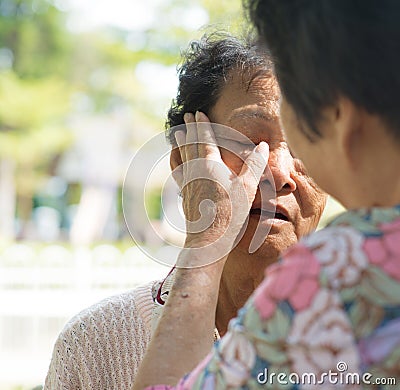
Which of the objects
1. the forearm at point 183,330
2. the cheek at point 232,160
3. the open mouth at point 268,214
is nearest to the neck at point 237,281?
the open mouth at point 268,214

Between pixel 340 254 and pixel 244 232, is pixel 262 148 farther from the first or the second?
pixel 340 254

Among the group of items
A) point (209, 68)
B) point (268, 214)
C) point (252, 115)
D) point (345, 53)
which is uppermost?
point (209, 68)

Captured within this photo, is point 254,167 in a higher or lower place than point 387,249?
higher

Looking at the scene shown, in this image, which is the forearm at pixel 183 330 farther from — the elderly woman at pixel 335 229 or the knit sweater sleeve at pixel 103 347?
the knit sweater sleeve at pixel 103 347

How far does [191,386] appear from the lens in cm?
100

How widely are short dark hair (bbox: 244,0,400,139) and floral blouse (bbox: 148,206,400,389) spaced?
15 centimetres

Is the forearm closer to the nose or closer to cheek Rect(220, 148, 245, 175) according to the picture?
cheek Rect(220, 148, 245, 175)

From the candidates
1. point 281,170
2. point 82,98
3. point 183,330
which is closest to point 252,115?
point 281,170

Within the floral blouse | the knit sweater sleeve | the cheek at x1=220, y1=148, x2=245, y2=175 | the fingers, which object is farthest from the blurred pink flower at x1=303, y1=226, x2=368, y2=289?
the knit sweater sleeve

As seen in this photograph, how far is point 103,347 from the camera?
2004mm

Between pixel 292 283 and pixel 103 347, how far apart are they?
1.21 meters

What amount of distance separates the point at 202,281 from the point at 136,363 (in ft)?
2.63

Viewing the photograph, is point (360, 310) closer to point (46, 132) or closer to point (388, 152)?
point (388, 152)

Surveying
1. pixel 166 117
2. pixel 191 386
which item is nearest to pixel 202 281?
pixel 191 386
